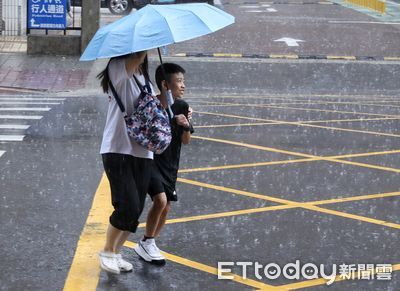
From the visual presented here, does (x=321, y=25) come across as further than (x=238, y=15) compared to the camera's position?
No

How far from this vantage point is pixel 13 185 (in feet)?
30.8

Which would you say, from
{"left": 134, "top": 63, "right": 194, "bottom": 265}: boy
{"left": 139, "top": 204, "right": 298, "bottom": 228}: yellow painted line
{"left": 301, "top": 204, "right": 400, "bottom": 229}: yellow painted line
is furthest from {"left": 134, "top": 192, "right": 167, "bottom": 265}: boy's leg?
{"left": 301, "top": 204, "right": 400, "bottom": 229}: yellow painted line

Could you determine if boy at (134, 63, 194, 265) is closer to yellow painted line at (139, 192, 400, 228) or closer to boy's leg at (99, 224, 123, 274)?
boy's leg at (99, 224, 123, 274)

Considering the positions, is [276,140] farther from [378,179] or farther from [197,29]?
[197,29]

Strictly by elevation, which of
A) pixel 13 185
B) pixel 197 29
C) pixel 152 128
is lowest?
pixel 13 185

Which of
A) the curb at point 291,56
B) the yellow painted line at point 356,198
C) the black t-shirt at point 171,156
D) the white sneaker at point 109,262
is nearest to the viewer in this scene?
the white sneaker at point 109,262

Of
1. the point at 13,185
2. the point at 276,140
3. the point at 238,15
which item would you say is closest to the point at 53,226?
the point at 13,185

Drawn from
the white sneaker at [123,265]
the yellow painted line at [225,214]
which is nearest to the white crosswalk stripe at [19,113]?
the yellow painted line at [225,214]

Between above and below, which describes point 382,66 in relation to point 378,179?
below

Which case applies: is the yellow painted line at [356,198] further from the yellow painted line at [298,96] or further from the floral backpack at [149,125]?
the yellow painted line at [298,96]

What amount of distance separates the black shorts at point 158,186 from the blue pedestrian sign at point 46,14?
50.8ft

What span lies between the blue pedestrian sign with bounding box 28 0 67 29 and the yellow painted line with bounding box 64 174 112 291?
13197mm

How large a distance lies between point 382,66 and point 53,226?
625 inches

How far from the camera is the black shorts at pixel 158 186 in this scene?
6.68 metres
